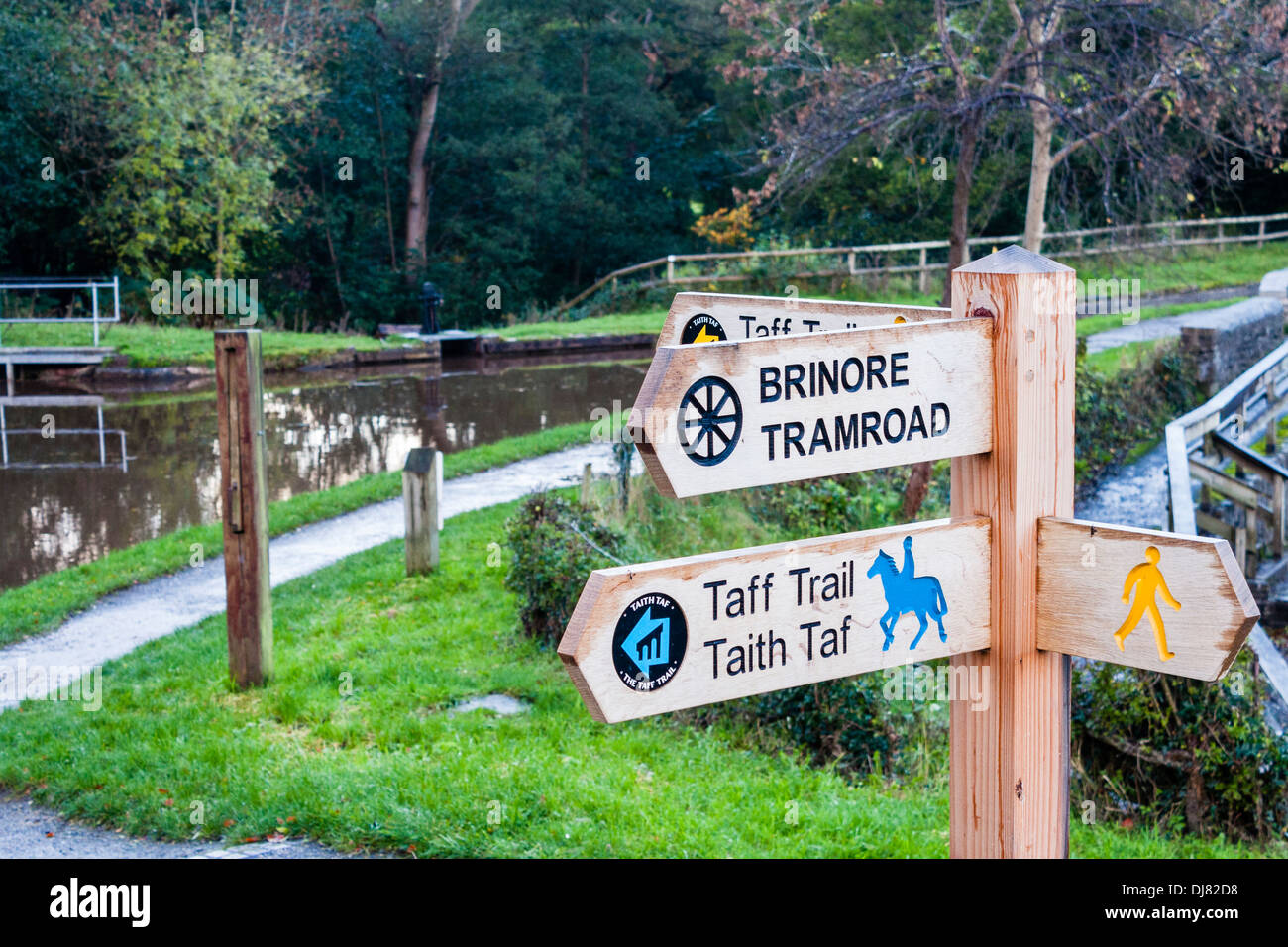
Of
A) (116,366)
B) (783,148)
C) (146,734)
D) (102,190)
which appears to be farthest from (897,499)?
(102,190)

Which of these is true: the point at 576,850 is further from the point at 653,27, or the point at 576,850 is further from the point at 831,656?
the point at 653,27

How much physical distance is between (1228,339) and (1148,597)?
1458 centimetres

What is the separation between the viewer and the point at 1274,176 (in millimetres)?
35062

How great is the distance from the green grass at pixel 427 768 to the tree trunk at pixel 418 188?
27.9 meters

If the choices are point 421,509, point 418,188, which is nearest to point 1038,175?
point 421,509

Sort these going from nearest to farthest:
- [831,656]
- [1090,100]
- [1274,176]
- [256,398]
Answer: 1. [831,656]
2. [256,398]
3. [1090,100]
4. [1274,176]

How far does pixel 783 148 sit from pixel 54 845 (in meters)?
8.87

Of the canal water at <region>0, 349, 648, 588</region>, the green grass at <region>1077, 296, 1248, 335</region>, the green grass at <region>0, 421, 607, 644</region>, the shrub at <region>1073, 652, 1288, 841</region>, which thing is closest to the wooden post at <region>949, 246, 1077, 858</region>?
the shrub at <region>1073, 652, 1288, 841</region>

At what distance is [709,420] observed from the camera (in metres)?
2.03

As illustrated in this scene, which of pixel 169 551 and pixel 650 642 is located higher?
pixel 650 642

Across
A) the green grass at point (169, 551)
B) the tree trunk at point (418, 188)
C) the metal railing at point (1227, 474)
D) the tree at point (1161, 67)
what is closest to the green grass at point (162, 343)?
the green grass at point (169, 551)

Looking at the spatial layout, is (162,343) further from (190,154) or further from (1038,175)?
(1038,175)

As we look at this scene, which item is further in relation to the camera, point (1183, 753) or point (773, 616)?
point (1183, 753)

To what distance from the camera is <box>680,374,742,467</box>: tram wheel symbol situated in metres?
2.01
